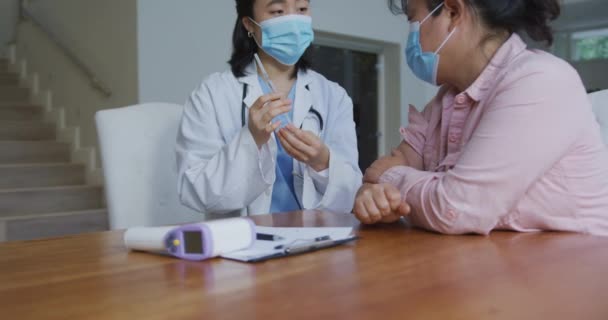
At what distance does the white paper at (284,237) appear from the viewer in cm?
76

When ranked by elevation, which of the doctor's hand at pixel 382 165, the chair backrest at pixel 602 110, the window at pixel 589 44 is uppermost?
the window at pixel 589 44

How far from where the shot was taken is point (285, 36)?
1.62 meters

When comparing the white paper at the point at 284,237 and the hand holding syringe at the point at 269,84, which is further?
the hand holding syringe at the point at 269,84

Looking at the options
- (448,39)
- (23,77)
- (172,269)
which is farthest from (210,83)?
(23,77)

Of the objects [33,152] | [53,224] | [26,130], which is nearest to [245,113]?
[53,224]

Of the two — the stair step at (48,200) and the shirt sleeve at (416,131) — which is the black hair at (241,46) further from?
the stair step at (48,200)

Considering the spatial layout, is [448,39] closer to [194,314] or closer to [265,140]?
[265,140]

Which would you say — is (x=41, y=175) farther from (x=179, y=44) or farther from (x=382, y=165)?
(x=382, y=165)

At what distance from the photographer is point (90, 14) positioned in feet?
13.8

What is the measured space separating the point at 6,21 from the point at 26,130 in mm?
2205

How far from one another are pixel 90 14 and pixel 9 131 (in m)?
1.36

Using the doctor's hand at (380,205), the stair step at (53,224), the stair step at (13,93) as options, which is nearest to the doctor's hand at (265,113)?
the doctor's hand at (380,205)

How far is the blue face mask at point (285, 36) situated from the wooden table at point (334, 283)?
34.8 inches

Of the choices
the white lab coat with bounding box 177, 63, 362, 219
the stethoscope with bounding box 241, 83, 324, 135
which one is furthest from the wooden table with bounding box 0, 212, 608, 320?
the stethoscope with bounding box 241, 83, 324, 135
